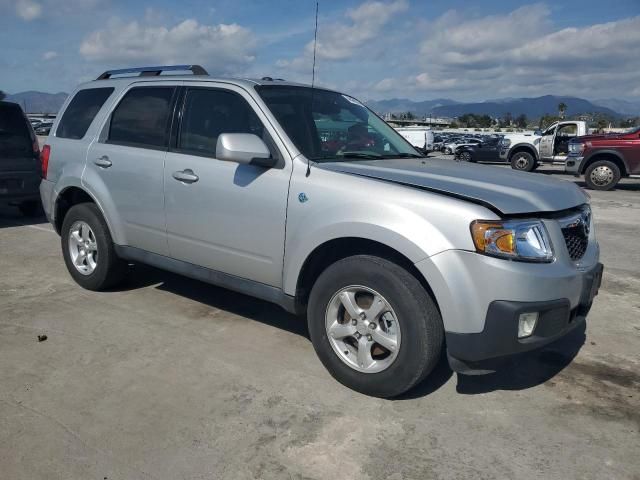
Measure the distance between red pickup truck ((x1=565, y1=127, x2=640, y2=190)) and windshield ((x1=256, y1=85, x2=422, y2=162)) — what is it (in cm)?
1176

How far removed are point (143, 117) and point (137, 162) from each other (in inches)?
15.7

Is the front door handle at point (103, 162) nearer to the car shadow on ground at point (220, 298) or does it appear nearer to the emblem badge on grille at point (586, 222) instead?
the car shadow on ground at point (220, 298)

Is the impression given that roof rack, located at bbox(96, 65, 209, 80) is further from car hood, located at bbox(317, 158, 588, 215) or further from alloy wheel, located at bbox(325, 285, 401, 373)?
alloy wheel, located at bbox(325, 285, 401, 373)

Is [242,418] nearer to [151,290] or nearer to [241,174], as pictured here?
[241,174]

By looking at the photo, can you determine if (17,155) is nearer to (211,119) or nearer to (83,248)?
(83,248)

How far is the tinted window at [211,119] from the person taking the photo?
12.3 ft

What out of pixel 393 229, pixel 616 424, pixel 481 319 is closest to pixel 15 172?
pixel 393 229

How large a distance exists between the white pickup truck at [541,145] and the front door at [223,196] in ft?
58.4

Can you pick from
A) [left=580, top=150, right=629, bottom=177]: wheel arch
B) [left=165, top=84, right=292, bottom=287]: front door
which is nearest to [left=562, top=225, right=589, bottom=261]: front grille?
[left=165, top=84, right=292, bottom=287]: front door

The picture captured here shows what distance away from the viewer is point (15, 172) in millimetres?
7805

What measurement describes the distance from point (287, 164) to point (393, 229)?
90cm

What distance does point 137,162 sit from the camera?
14.0ft

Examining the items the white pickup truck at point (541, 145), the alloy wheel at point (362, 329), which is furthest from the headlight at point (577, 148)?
the alloy wheel at point (362, 329)

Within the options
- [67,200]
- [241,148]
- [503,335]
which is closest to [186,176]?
[241,148]
